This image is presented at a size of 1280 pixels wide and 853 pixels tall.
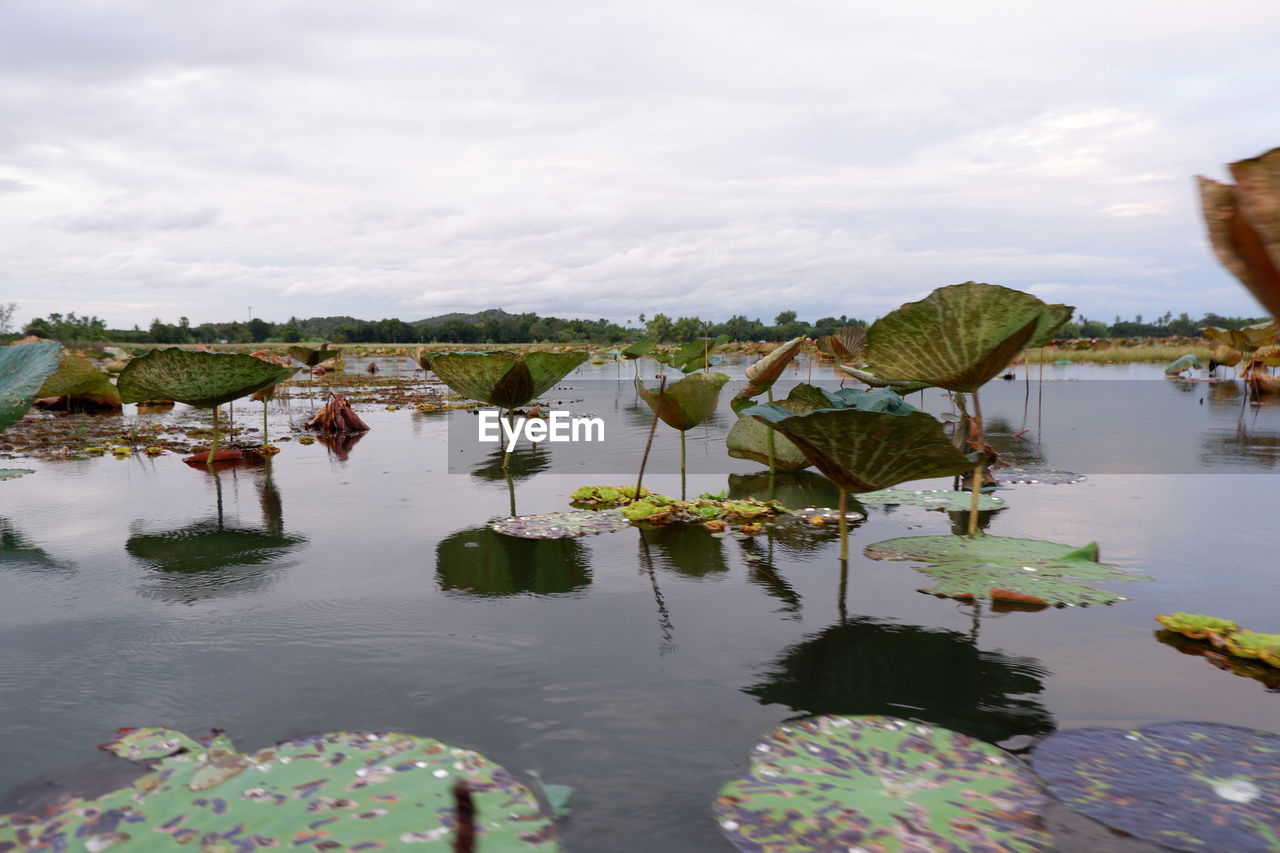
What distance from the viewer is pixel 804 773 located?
1.43 m

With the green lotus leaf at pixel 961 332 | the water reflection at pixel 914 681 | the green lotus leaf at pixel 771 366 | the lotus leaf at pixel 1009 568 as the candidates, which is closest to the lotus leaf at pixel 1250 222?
the water reflection at pixel 914 681

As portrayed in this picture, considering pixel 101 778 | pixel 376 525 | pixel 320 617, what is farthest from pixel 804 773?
pixel 376 525

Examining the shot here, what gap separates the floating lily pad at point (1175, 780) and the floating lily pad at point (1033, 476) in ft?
10.0

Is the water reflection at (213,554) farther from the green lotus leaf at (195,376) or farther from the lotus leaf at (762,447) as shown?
the lotus leaf at (762,447)

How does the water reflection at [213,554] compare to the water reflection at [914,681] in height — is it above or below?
Answer: above

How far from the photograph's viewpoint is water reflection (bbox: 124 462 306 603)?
103 inches

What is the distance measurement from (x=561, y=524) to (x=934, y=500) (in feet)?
6.36

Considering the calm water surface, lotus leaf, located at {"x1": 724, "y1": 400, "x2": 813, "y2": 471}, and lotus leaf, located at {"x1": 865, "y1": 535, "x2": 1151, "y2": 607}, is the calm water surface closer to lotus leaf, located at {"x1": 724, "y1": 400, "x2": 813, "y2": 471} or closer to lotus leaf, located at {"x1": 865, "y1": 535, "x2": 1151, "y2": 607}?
lotus leaf, located at {"x1": 865, "y1": 535, "x2": 1151, "y2": 607}

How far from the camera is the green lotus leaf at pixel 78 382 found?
8.52 metres

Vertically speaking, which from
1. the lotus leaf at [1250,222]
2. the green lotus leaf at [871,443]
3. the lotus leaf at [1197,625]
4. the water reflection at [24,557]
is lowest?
the water reflection at [24,557]

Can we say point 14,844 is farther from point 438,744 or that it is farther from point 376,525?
point 376,525

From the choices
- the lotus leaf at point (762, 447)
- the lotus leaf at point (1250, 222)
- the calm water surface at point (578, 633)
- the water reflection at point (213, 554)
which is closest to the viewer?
the lotus leaf at point (1250, 222)

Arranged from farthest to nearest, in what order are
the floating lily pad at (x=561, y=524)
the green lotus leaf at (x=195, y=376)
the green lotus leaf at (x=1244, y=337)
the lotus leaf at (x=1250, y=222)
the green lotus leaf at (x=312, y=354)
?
the green lotus leaf at (x=1244, y=337)
the green lotus leaf at (x=312, y=354)
the green lotus leaf at (x=195, y=376)
the floating lily pad at (x=561, y=524)
the lotus leaf at (x=1250, y=222)

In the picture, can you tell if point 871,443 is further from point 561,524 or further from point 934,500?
point 934,500
